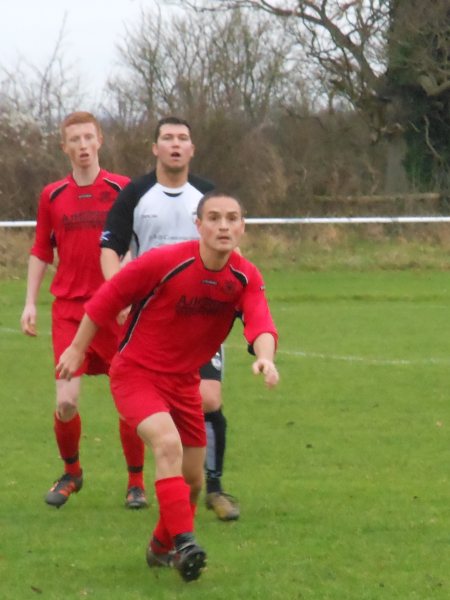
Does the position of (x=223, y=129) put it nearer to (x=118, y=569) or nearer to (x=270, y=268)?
(x=270, y=268)

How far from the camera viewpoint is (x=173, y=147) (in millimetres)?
6875

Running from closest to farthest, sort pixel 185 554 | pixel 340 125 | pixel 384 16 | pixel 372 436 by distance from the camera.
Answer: pixel 185 554, pixel 372 436, pixel 384 16, pixel 340 125

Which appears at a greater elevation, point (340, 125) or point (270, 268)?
point (340, 125)

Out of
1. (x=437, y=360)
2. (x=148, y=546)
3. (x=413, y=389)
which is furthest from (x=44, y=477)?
(x=437, y=360)

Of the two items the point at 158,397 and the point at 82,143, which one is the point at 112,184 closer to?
the point at 82,143

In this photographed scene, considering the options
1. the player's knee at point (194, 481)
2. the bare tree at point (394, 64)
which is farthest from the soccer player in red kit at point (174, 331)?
the bare tree at point (394, 64)

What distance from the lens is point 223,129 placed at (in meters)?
31.7

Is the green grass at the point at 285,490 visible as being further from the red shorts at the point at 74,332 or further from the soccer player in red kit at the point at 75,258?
the red shorts at the point at 74,332

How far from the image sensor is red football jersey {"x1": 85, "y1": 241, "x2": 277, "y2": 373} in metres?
5.60

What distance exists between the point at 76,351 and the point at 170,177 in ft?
5.52

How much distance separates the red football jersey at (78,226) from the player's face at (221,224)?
1882mm

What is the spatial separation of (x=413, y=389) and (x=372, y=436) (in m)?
2.40

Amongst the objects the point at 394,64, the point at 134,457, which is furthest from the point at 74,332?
the point at 394,64

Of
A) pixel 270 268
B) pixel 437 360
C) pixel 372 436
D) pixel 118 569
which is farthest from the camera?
pixel 270 268
